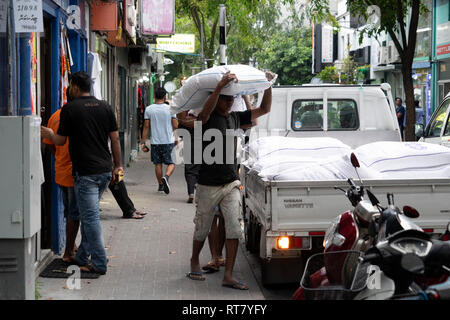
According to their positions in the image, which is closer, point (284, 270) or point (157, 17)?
point (284, 270)

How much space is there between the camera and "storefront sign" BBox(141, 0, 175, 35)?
66.4 feet

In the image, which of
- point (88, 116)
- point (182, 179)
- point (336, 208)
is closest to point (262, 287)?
point (336, 208)

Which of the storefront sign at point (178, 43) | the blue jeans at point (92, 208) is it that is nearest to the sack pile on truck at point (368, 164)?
the blue jeans at point (92, 208)

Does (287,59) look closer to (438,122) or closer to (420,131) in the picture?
(420,131)

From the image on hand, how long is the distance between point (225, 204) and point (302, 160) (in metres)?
0.84

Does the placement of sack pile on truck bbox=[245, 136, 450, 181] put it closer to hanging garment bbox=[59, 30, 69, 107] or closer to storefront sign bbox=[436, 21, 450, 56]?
hanging garment bbox=[59, 30, 69, 107]

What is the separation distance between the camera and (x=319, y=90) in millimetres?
10242

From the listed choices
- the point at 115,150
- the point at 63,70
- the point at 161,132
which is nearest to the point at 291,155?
the point at 115,150

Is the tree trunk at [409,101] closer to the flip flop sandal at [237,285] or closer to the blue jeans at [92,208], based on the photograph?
the flip flop sandal at [237,285]

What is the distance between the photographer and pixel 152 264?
803 centimetres

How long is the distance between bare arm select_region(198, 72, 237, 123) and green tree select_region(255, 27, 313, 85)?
46118 mm

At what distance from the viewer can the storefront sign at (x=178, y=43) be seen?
3322 cm

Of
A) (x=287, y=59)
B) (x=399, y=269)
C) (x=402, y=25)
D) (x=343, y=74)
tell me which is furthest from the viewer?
(x=287, y=59)

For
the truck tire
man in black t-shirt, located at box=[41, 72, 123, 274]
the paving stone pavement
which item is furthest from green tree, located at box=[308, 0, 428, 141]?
man in black t-shirt, located at box=[41, 72, 123, 274]
